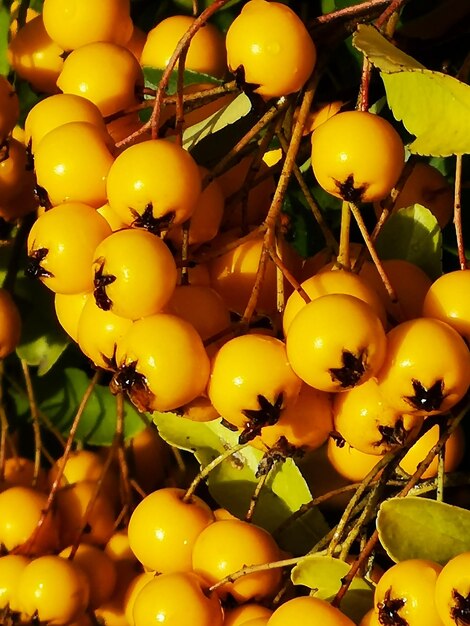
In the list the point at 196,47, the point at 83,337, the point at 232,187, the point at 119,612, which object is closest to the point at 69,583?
the point at 119,612

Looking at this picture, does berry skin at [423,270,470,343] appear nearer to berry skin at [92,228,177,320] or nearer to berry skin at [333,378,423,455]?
berry skin at [333,378,423,455]

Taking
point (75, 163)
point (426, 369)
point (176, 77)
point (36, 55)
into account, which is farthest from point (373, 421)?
→ point (36, 55)

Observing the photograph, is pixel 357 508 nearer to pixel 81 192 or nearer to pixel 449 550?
pixel 449 550


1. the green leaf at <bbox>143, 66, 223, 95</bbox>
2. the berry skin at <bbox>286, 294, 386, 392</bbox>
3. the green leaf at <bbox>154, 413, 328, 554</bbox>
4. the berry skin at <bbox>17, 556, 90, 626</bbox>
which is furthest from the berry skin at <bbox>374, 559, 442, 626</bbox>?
the green leaf at <bbox>143, 66, 223, 95</bbox>

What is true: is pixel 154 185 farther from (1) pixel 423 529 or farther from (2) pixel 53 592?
(2) pixel 53 592

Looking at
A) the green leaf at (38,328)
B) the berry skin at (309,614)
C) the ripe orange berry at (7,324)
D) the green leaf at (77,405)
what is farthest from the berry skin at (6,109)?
the berry skin at (309,614)

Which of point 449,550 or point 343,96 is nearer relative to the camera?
point 449,550
